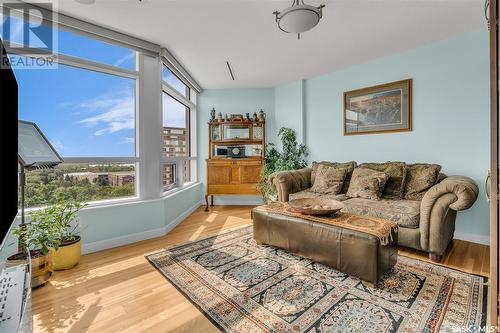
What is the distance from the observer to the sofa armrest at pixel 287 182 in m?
3.39

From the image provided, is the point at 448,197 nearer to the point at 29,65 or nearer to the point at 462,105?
the point at 462,105

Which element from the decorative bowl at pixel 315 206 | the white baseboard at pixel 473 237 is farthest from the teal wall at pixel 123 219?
the white baseboard at pixel 473 237

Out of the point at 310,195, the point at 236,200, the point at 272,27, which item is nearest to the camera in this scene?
the point at 272,27

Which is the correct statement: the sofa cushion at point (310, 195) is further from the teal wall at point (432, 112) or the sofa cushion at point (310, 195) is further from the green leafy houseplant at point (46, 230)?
the green leafy houseplant at point (46, 230)

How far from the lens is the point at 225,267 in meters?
2.14

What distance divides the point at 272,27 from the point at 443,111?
242 cm

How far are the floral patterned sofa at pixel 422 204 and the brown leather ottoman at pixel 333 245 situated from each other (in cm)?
48

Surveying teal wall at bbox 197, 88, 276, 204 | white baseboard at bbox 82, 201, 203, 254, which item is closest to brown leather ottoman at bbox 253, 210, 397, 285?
white baseboard at bbox 82, 201, 203, 254

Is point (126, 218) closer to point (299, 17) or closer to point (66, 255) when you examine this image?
point (66, 255)

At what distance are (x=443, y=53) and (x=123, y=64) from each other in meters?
4.10

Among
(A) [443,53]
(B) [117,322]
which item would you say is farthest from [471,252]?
(B) [117,322]

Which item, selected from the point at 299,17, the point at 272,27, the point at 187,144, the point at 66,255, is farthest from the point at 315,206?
the point at 187,144

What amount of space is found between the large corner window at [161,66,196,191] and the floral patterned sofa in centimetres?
254

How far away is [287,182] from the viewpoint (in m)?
3.42
